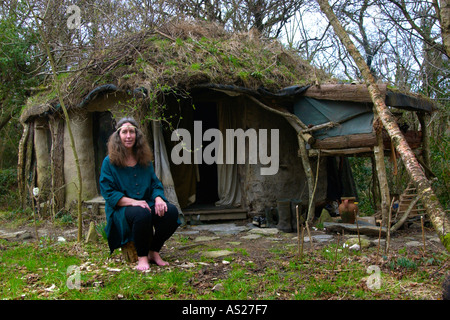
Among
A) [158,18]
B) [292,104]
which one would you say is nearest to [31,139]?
[158,18]

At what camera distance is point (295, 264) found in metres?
4.11

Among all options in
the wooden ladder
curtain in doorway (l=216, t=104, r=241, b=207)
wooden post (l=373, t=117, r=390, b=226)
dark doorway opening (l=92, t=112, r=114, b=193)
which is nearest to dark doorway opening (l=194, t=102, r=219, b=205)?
curtain in doorway (l=216, t=104, r=241, b=207)

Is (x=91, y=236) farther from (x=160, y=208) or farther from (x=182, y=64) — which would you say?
(x=182, y=64)

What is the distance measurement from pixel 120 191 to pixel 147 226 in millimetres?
493

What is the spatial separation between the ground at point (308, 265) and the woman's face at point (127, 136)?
48.4 inches

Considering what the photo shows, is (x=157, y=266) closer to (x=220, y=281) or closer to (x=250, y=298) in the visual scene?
(x=220, y=281)

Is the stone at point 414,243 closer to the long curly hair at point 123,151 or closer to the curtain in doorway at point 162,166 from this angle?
the long curly hair at point 123,151

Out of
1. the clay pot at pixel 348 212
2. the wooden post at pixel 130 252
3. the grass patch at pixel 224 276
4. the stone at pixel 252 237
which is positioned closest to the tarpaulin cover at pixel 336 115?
the clay pot at pixel 348 212

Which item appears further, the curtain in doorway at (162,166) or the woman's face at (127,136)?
the curtain in doorway at (162,166)

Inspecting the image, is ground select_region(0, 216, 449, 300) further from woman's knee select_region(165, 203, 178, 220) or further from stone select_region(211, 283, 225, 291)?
woman's knee select_region(165, 203, 178, 220)

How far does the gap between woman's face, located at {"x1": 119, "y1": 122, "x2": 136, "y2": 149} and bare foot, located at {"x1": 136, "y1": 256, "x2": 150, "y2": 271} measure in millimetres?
1137

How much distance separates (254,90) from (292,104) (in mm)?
1221

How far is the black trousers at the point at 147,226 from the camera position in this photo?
378 cm

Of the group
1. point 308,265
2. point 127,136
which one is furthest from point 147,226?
point 308,265
